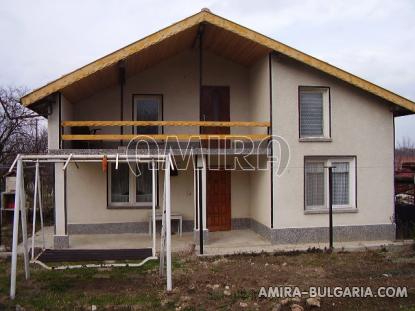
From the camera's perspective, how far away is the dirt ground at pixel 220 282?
6.94 metres

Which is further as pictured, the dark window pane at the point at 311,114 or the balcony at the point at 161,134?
the dark window pane at the point at 311,114

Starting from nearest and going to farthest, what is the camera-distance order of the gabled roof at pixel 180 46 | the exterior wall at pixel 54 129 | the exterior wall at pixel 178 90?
the gabled roof at pixel 180 46, the exterior wall at pixel 54 129, the exterior wall at pixel 178 90

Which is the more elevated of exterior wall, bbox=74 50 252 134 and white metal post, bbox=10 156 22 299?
exterior wall, bbox=74 50 252 134

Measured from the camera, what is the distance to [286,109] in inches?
468

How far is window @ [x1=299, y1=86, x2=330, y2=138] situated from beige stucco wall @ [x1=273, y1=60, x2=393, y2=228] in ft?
0.59

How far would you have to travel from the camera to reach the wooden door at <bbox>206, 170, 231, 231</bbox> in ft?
45.2

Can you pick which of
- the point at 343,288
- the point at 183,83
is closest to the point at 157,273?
the point at 343,288

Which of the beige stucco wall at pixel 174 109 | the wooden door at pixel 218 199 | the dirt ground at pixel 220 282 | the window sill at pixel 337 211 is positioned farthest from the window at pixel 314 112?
Answer: the dirt ground at pixel 220 282

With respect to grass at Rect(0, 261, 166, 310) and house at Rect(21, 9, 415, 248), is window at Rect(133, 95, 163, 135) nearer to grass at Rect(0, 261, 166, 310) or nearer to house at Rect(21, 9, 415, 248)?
house at Rect(21, 9, 415, 248)

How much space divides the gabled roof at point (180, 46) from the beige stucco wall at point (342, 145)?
535 millimetres

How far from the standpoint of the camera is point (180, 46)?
13.0 metres

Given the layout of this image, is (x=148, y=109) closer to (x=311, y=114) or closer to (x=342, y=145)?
(x=311, y=114)

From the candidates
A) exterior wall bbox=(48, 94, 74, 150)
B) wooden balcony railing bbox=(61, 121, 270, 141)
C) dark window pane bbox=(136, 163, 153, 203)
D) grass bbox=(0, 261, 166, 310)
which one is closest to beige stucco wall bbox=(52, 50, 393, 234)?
dark window pane bbox=(136, 163, 153, 203)

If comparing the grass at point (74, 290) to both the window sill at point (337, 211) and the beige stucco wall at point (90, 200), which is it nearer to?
the beige stucco wall at point (90, 200)
